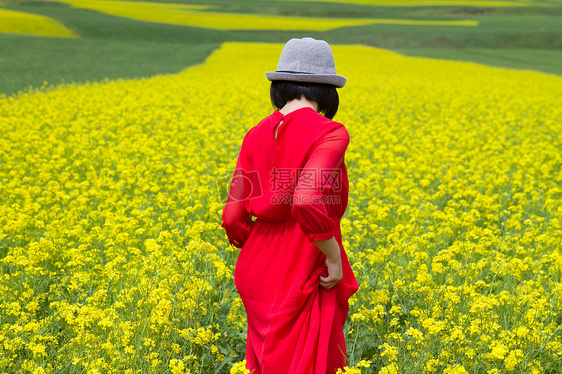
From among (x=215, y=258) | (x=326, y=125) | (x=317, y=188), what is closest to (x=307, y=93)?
(x=326, y=125)

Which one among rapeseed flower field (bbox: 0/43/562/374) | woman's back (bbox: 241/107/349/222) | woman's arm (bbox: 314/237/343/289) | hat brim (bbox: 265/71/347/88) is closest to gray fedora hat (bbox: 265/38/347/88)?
hat brim (bbox: 265/71/347/88)

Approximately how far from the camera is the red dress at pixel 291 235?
212 centimetres

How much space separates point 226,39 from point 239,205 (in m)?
42.6

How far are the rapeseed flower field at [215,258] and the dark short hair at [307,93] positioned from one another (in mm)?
328

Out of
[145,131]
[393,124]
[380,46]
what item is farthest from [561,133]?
[380,46]

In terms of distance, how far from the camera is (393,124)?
1074 centimetres

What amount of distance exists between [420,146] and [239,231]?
6722 mm

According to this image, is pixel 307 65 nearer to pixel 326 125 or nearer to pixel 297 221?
pixel 326 125

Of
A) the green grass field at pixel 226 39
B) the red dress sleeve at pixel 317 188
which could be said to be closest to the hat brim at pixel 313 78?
the red dress sleeve at pixel 317 188

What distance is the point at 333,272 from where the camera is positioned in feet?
7.37

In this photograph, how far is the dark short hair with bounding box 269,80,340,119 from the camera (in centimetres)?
228

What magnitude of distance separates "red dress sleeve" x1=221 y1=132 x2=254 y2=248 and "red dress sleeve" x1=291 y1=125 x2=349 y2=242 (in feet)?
1.38

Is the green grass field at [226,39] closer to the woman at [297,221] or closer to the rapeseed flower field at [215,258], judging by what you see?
the rapeseed flower field at [215,258]

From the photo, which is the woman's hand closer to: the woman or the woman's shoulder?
the woman
